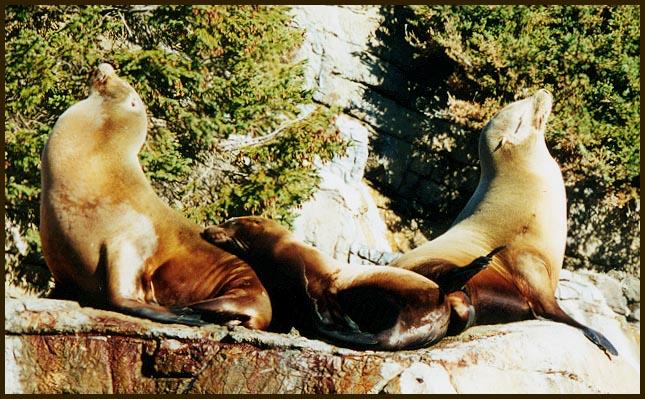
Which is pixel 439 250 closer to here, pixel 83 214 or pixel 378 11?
pixel 83 214

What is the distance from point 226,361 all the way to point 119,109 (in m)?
2.19

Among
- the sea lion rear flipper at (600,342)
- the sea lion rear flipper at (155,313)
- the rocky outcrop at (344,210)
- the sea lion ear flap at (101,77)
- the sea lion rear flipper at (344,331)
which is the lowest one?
the rocky outcrop at (344,210)

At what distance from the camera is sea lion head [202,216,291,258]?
6.14 meters

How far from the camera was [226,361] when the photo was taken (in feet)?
17.2

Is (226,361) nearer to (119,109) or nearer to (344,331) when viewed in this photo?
(344,331)

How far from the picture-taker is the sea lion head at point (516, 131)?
26.2 ft

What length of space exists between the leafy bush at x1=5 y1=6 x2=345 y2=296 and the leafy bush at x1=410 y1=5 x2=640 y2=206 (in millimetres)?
4328

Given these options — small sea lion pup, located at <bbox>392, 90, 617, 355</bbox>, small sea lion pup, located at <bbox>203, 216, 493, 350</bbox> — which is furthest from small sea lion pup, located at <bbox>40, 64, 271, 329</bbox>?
small sea lion pup, located at <bbox>392, 90, 617, 355</bbox>

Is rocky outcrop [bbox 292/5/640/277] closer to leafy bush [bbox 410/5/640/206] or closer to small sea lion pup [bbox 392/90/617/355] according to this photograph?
leafy bush [bbox 410/5/640/206]

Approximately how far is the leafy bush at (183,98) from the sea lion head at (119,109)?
128 inches

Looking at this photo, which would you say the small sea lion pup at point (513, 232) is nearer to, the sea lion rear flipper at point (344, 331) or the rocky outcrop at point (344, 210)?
the sea lion rear flipper at point (344, 331)

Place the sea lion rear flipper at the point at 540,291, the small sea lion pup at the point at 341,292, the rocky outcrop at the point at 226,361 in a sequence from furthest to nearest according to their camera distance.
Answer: the sea lion rear flipper at the point at 540,291 → the small sea lion pup at the point at 341,292 → the rocky outcrop at the point at 226,361

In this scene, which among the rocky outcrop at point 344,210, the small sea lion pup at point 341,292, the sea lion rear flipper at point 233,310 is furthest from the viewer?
the rocky outcrop at point 344,210

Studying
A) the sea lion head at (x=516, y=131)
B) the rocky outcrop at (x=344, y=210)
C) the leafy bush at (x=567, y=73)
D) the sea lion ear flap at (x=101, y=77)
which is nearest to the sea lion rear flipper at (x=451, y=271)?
the sea lion head at (x=516, y=131)
